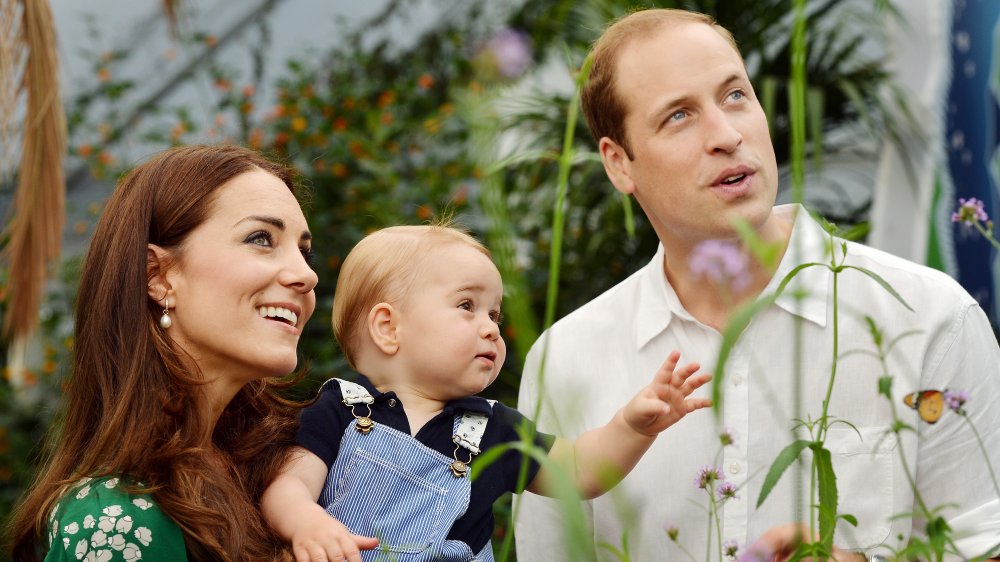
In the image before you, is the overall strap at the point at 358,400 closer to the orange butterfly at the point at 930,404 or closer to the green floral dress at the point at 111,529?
the green floral dress at the point at 111,529

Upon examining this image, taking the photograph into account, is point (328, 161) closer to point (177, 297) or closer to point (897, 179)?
point (897, 179)

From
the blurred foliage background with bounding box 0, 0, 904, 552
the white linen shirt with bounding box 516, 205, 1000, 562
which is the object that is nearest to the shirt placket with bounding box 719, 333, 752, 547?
the white linen shirt with bounding box 516, 205, 1000, 562

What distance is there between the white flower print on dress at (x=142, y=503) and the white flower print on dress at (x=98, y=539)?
0.06 m

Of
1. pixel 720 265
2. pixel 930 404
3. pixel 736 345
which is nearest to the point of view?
pixel 720 265

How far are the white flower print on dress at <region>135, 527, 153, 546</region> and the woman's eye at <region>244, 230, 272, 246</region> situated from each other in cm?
46

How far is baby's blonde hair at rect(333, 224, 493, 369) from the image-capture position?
207 centimetres

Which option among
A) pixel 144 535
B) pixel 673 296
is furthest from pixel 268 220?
pixel 673 296

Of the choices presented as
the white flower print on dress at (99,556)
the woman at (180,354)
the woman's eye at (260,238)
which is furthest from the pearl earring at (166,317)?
the white flower print on dress at (99,556)

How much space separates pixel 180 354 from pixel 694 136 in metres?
1.01

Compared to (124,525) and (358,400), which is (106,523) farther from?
(358,400)

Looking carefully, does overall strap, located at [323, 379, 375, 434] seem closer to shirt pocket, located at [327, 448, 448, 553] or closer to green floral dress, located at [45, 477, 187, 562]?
shirt pocket, located at [327, 448, 448, 553]

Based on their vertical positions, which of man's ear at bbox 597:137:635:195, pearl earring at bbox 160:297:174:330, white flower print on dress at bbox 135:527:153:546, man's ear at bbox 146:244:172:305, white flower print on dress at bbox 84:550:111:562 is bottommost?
white flower print on dress at bbox 84:550:111:562

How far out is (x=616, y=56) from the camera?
2.45m

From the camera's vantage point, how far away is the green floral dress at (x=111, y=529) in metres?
1.61
